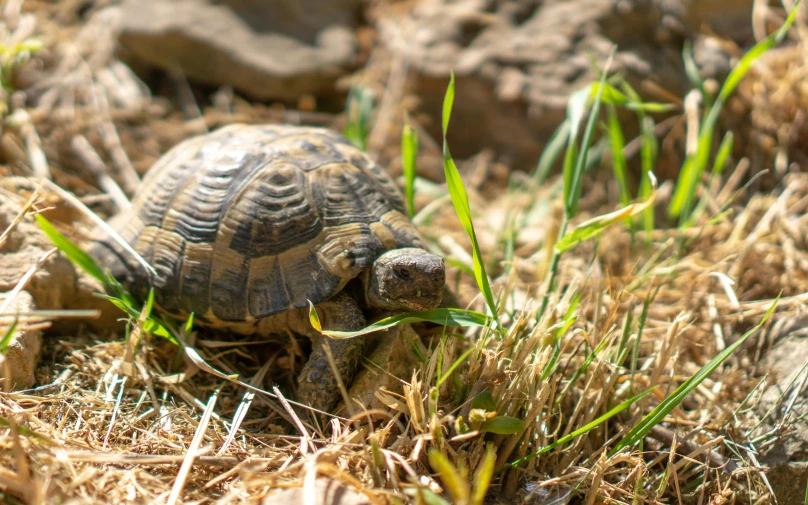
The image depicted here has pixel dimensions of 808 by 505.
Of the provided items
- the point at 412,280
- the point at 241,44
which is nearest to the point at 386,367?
the point at 412,280

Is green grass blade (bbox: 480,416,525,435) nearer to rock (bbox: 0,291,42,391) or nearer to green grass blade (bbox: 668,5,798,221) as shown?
rock (bbox: 0,291,42,391)

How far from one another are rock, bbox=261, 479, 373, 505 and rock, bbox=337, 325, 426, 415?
384 millimetres

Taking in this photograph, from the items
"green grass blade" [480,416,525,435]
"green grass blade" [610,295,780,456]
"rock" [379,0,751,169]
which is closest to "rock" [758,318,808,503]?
"green grass blade" [610,295,780,456]

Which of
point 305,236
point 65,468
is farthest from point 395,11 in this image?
point 65,468

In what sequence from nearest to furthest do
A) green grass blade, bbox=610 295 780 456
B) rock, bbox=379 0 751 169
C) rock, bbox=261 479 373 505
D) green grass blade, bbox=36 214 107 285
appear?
rock, bbox=261 479 373 505
green grass blade, bbox=610 295 780 456
green grass blade, bbox=36 214 107 285
rock, bbox=379 0 751 169

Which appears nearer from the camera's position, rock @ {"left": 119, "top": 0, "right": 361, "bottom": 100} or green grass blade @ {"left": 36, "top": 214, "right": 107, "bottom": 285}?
green grass blade @ {"left": 36, "top": 214, "right": 107, "bottom": 285}

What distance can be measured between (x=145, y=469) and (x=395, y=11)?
4.38 m

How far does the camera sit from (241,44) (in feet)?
14.5

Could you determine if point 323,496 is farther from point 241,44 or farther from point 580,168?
point 241,44

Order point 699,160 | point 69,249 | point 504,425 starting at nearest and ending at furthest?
point 504,425, point 69,249, point 699,160

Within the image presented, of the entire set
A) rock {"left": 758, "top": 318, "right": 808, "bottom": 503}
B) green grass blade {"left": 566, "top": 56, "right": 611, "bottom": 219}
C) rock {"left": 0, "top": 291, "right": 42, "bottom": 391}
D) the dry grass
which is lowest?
rock {"left": 758, "top": 318, "right": 808, "bottom": 503}

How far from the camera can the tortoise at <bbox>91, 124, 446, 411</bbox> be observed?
7.72 feet

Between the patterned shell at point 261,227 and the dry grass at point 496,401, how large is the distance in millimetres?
313

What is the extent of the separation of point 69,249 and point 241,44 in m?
2.63
